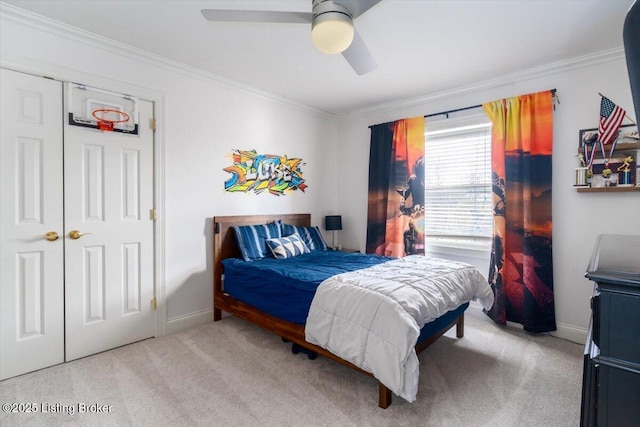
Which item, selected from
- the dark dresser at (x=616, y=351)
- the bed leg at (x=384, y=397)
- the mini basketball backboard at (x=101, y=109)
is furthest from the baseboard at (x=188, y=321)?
the dark dresser at (x=616, y=351)

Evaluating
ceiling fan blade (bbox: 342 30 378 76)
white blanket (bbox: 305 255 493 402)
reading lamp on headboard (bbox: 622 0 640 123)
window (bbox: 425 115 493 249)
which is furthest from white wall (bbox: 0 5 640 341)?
reading lamp on headboard (bbox: 622 0 640 123)

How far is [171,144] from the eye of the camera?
2.99 metres

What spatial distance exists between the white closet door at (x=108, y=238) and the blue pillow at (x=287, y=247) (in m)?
1.18

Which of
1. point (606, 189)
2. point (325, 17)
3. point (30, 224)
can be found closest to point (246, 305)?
point (30, 224)

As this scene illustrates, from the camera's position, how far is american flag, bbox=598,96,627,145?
254 centimetres

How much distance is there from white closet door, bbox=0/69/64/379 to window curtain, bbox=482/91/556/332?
13.0ft

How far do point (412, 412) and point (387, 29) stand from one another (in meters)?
2.69

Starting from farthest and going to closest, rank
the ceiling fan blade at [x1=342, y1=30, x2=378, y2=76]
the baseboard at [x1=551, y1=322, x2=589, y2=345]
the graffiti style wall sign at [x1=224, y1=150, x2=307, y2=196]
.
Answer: the graffiti style wall sign at [x1=224, y1=150, x2=307, y2=196] → the baseboard at [x1=551, y1=322, x2=589, y2=345] → the ceiling fan blade at [x1=342, y1=30, x2=378, y2=76]

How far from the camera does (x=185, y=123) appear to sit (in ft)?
10.1

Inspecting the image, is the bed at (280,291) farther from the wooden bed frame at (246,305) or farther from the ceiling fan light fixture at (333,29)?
the ceiling fan light fixture at (333,29)

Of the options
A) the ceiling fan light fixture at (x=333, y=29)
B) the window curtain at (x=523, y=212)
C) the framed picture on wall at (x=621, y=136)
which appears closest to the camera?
the ceiling fan light fixture at (x=333, y=29)

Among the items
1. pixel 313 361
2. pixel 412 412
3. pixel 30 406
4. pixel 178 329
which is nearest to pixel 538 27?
pixel 412 412

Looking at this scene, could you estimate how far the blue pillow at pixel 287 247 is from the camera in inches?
131

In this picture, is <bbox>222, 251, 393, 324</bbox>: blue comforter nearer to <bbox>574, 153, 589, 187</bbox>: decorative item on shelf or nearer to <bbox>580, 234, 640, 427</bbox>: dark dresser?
<bbox>580, 234, 640, 427</bbox>: dark dresser
